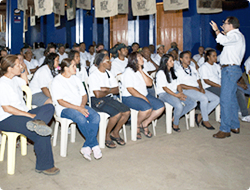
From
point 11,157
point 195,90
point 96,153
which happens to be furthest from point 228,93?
point 11,157

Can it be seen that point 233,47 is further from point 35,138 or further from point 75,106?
point 35,138

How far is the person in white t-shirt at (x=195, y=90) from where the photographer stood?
15.8ft

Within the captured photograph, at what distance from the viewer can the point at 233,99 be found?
416cm

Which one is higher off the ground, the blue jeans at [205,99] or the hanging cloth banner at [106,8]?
the hanging cloth banner at [106,8]

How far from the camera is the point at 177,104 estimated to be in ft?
14.8

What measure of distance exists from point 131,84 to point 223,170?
185 cm

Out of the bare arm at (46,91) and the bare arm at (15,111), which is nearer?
the bare arm at (15,111)

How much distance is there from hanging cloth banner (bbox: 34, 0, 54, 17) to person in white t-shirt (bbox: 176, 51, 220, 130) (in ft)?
11.2

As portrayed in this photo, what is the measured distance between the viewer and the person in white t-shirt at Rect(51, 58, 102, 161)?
337cm

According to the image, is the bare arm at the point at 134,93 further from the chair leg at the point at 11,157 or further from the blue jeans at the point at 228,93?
the chair leg at the point at 11,157

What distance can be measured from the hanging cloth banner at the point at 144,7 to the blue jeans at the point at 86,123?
4138 mm

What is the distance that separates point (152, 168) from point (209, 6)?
6129 mm

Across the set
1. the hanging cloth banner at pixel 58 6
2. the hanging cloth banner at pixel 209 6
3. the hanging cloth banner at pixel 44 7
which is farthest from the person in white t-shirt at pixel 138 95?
the hanging cloth banner at pixel 209 6

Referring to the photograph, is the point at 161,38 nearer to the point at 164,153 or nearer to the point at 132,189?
the point at 164,153
